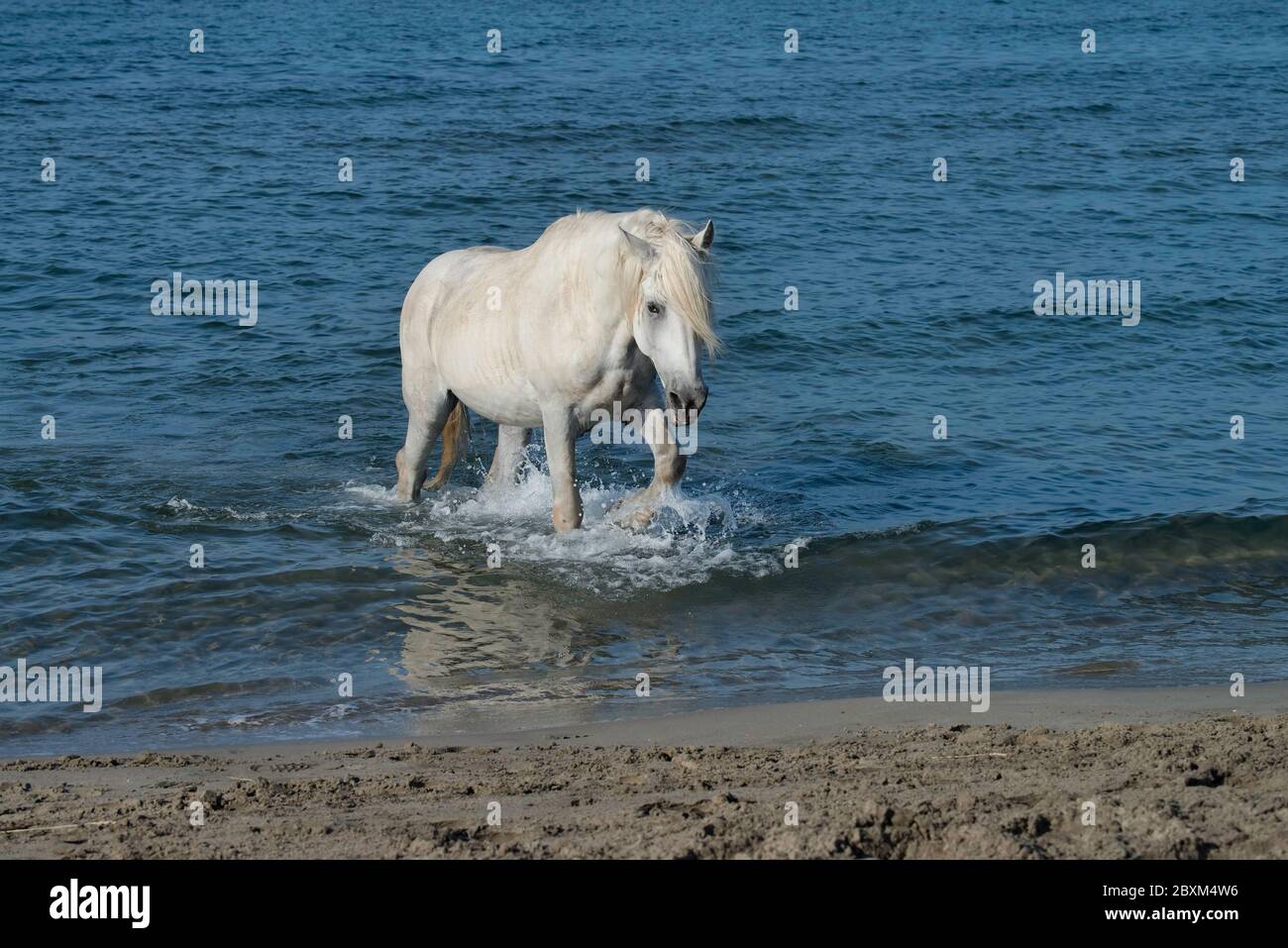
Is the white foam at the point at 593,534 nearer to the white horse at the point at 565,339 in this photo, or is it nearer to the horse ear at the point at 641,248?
the white horse at the point at 565,339

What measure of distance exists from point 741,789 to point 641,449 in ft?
22.2

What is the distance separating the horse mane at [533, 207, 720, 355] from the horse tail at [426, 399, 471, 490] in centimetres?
252

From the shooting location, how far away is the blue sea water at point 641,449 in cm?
785

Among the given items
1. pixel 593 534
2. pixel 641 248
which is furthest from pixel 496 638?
pixel 641 248

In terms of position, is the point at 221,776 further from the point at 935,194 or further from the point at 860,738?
the point at 935,194

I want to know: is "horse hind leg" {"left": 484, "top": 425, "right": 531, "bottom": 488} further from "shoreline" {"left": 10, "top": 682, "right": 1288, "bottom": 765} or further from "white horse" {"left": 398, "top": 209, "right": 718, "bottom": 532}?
"shoreline" {"left": 10, "top": 682, "right": 1288, "bottom": 765}

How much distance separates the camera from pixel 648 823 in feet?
15.0

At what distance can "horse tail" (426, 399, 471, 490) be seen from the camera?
33.3ft

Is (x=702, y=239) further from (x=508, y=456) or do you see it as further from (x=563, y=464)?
(x=508, y=456)

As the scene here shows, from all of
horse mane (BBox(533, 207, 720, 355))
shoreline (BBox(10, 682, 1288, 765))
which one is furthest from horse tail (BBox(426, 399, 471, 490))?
shoreline (BBox(10, 682, 1288, 765))

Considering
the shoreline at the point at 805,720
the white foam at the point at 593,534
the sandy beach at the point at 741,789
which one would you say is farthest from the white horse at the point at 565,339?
the sandy beach at the point at 741,789

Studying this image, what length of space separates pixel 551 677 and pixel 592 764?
1741 millimetres

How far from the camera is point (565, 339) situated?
8352mm

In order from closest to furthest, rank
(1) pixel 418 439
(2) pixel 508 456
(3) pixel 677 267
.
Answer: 1. (3) pixel 677 267
2. (1) pixel 418 439
3. (2) pixel 508 456
